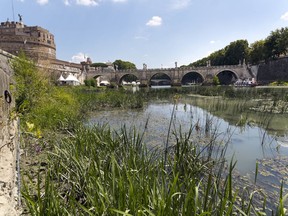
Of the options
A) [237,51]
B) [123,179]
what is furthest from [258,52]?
[123,179]

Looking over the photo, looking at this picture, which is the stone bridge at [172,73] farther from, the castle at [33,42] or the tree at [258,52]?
the castle at [33,42]

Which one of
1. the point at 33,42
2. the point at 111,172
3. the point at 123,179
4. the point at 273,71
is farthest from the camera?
the point at 33,42

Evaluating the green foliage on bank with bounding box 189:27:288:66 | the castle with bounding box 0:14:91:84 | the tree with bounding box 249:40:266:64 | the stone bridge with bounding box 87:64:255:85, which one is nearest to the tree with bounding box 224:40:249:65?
the green foliage on bank with bounding box 189:27:288:66

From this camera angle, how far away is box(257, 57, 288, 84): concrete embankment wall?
44.3 m

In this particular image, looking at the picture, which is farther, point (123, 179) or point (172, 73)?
point (172, 73)

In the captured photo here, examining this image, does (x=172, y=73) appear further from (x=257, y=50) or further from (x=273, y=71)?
(x=273, y=71)

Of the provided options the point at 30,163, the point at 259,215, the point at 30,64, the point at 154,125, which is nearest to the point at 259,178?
the point at 259,215

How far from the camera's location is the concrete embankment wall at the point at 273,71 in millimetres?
44344

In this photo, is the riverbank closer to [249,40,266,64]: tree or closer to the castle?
the castle

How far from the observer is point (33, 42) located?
49406mm

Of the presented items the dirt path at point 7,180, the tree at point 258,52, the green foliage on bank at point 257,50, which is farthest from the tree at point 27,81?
the tree at point 258,52

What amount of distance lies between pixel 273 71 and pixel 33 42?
50706 mm

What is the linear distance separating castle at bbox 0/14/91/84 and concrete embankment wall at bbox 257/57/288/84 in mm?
40896

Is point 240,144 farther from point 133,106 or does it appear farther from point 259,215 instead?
point 133,106
